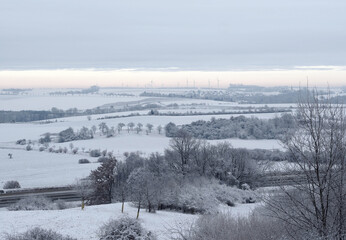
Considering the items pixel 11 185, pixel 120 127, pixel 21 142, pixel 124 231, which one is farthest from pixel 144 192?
pixel 120 127

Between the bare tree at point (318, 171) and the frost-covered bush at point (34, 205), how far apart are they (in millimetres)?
21128

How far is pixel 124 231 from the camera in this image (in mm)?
15789

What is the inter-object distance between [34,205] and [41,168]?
815 inches

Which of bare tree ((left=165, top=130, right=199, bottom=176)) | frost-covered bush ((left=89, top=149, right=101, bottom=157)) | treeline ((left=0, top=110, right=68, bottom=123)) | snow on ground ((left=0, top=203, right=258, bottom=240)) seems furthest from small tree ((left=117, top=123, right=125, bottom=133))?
snow on ground ((left=0, top=203, right=258, bottom=240))

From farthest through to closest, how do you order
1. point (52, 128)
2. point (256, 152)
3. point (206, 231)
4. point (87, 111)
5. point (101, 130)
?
point (87, 111), point (52, 128), point (101, 130), point (256, 152), point (206, 231)

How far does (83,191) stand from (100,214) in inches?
270

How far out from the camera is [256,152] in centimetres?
4634

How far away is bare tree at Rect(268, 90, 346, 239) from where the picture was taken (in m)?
8.34

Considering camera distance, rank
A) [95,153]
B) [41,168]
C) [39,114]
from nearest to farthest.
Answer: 1. [41,168]
2. [95,153]
3. [39,114]

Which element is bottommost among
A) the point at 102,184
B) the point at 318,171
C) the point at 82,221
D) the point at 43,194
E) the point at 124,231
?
the point at 43,194

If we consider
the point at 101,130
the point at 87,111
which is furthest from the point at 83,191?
the point at 87,111

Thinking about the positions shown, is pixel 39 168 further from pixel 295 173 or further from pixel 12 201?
pixel 295 173

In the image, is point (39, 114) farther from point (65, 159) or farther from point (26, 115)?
point (65, 159)

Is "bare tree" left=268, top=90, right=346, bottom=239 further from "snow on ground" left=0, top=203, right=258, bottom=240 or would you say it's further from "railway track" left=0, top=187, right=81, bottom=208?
"railway track" left=0, top=187, right=81, bottom=208
